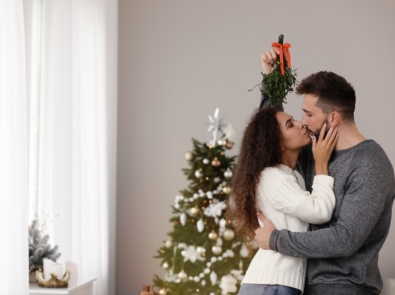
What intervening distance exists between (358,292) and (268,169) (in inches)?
23.7

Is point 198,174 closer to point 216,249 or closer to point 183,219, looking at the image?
point 183,219

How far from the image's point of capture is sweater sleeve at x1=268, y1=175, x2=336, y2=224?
2.48m

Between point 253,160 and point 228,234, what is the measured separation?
7.40ft

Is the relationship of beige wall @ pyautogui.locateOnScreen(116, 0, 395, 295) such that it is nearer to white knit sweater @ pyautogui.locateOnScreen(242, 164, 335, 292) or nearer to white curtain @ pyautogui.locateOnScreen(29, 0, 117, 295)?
white curtain @ pyautogui.locateOnScreen(29, 0, 117, 295)

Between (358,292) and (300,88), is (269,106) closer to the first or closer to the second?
(300,88)

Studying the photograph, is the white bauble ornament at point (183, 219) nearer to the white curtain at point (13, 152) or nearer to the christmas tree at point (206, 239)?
the christmas tree at point (206, 239)

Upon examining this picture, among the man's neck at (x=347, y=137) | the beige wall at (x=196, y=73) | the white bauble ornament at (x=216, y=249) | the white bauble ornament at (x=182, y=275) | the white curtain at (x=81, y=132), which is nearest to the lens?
the man's neck at (x=347, y=137)

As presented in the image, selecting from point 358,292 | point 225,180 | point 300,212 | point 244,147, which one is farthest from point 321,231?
point 225,180

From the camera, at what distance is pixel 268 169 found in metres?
2.67

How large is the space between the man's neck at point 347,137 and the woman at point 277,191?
0.04 meters

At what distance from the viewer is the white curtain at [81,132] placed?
14.7ft

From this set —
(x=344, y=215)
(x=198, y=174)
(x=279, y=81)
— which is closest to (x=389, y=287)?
(x=198, y=174)

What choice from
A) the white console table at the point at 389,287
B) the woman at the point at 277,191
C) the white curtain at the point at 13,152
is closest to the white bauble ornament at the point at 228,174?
the white console table at the point at 389,287

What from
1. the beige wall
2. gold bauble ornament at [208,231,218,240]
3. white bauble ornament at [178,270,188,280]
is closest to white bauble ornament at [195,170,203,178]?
gold bauble ornament at [208,231,218,240]
